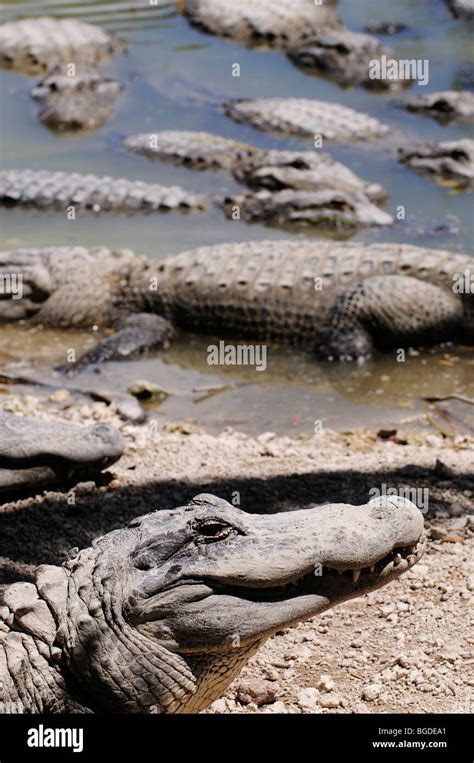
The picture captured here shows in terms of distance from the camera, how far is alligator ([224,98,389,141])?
14578mm

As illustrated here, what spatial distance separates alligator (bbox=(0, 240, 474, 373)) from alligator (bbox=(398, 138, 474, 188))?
380 cm

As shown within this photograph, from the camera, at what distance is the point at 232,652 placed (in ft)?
11.0

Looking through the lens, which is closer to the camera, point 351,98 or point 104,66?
point 351,98

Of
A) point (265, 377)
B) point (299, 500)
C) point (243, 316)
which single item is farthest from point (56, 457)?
point (243, 316)

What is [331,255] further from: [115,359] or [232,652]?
[232,652]

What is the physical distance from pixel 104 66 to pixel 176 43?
1687 mm

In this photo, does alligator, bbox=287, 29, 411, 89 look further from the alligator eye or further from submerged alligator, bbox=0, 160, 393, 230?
the alligator eye

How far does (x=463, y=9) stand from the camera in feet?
65.1

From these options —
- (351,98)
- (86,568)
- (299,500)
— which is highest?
(351,98)

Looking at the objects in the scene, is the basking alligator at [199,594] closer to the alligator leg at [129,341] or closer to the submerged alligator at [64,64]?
the alligator leg at [129,341]

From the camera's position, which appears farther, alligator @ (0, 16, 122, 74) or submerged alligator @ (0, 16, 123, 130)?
alligator @ (0, 16, 122, 74)

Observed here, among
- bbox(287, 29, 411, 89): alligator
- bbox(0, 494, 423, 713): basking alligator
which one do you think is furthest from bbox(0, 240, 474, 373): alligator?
bbox(287, 29, 411, 89): alligator

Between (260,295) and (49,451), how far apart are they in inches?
170

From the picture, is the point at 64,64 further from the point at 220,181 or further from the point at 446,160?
the point at 446,160
